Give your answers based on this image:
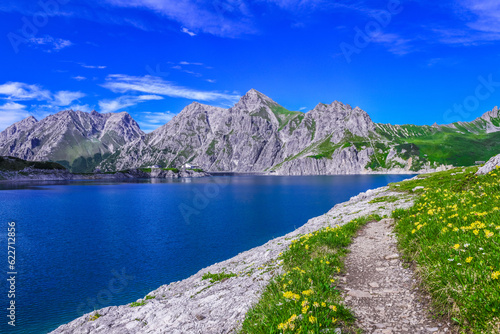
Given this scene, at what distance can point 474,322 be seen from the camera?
6.34 meters

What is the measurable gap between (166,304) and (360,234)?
13.2 metres

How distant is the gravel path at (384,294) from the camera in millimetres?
7434

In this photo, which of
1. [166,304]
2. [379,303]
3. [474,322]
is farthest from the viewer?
[166,304]

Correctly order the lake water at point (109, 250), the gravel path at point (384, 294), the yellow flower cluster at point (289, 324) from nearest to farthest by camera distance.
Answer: the yellow flower cluster at point (289, 324) → the gravel path at point (384, 294) → the lake water at point (109, 250)

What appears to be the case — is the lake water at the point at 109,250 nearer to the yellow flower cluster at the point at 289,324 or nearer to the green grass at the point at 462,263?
the yellow flower cluster at the point at 289,324

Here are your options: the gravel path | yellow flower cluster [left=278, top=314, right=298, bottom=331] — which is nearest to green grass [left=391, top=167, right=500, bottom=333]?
the gravel path

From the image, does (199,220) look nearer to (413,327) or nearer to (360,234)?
(360,234)

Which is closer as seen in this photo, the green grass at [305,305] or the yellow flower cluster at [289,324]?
the yellow flower cluster at [289,324]

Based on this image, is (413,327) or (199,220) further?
(199,220)

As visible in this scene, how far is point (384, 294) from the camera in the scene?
928 cm

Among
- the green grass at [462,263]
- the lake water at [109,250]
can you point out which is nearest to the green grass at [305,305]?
the green grass at [462,263]

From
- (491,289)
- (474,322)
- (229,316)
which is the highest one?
(491,289)

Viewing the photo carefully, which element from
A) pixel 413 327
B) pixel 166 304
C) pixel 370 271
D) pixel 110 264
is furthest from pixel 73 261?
pixel 413 327

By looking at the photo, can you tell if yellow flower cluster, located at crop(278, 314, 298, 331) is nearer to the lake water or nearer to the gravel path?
the gravel path
